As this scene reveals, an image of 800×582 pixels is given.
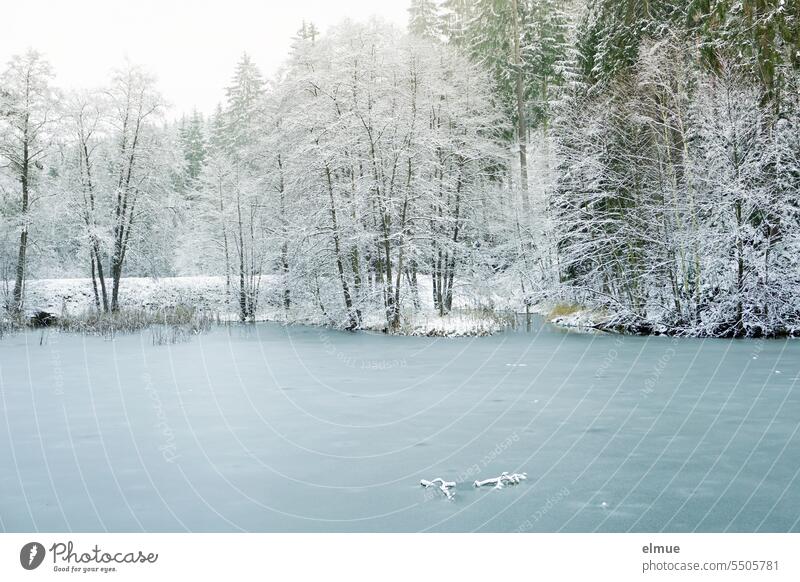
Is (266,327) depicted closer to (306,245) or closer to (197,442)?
(306,245)

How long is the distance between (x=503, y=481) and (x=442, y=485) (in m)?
0.55

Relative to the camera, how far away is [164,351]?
1738 centimetres

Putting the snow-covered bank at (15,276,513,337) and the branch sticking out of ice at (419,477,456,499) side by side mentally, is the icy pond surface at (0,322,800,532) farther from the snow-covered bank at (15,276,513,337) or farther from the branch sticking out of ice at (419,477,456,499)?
the snow-covered bank at (15,276,513,337)

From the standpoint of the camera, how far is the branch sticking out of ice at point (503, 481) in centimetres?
559

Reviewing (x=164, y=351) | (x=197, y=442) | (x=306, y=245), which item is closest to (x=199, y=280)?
(x=306, y=245)

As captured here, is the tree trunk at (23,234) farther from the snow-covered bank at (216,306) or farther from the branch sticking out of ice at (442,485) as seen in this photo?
the branch sticking out of ice at (442,485)

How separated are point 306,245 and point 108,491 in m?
18.0

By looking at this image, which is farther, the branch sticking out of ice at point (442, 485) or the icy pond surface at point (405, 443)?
the branch sticking out of ice at point (442, 485)

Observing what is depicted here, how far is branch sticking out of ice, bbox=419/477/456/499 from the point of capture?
17.6 feet
